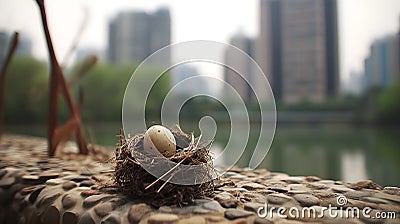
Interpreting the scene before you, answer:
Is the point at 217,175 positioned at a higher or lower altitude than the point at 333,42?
lower

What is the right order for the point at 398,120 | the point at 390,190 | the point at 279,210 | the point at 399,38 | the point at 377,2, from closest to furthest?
1. the point at 279,210
2. the point at 390,190
3. the point at 377,2
4. the point at 399,38
5. the point at 398,120

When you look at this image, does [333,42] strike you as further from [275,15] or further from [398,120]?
[398,120]

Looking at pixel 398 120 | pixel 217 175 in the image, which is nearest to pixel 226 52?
pixel 217 175

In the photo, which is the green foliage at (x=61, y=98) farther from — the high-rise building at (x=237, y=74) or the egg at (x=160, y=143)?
the egg at (x=160, y=143)

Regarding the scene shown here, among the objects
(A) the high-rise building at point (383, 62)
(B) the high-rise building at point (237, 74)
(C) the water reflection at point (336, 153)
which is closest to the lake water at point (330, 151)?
(C) the water reflection at point (336, 153)

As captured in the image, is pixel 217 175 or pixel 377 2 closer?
pixel 217 175

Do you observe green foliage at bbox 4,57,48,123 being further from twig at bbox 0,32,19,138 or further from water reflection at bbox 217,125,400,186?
water reflection at bbox 217,125,400,186
